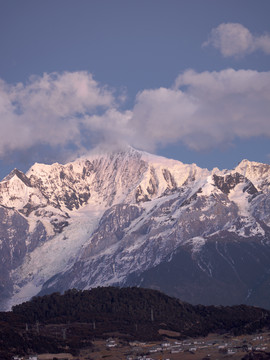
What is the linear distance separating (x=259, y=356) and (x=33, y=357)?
52717 mm

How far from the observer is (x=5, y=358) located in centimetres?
19525

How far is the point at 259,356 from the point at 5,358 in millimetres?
58639

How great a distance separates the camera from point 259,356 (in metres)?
198

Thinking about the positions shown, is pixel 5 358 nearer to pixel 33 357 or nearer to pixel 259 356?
pixel 33 357

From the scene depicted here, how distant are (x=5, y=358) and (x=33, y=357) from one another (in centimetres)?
750

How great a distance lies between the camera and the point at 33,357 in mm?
199875

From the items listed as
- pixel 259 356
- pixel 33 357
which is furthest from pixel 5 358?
pixel 259 356
